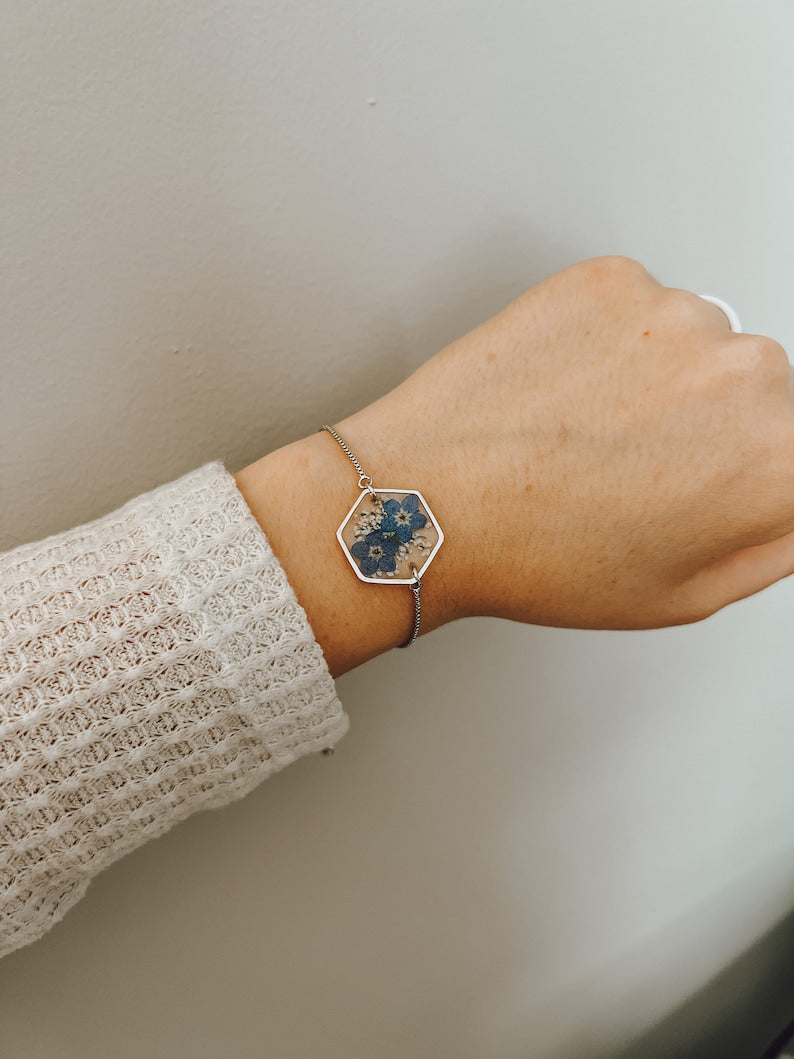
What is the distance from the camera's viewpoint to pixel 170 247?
583mm

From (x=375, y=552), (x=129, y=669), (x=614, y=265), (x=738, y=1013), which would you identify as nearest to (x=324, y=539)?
(x=375, y=552)

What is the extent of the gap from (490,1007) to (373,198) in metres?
1.22

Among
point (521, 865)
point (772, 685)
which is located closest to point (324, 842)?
point (521, 865)

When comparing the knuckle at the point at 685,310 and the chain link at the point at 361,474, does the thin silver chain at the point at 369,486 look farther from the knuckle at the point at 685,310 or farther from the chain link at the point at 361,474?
the knuckle at the point at 685,310

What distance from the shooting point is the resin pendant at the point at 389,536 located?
0.57 metres

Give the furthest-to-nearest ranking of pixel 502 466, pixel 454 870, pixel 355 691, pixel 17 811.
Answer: pixel 454 870 < pixel 355 691 < pixel 502 466 < pixel 17 811

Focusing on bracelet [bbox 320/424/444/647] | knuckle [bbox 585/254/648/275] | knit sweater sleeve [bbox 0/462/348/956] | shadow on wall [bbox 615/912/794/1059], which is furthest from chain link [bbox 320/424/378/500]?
shadow on wall [bbox 615/912/794/1059]

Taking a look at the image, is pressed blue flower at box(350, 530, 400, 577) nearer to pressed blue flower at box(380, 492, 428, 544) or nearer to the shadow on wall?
pressed blue flower at box(380, 492, 428, 544)

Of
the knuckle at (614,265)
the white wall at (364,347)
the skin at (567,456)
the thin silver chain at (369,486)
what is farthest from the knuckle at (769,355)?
the thin silver chain at (369,486)

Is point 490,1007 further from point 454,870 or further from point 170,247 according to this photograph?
point 170,247

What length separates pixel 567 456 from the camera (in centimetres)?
62

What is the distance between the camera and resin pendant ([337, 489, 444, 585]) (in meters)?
0.57

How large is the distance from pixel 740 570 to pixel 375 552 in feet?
1.22

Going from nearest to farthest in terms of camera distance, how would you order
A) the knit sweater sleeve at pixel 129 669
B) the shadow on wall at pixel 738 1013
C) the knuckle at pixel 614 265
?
the knit sweater sleeve at pixel 129 669 < the knuckle at pixel 614 265 < the shadow on wall at pixel 738 1013
